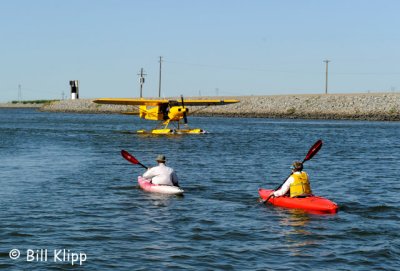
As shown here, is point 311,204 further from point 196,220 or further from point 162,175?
point 162,175

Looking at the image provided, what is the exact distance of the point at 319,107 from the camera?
111 meters

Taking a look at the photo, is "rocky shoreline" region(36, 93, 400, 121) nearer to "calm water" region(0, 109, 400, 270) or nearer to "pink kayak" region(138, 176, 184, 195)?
"calm water" region(0, 109, 400, 270)

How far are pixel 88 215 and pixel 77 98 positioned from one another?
516 feet

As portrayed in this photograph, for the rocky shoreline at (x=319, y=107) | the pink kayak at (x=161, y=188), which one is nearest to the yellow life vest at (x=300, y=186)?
the pink kayak at (x=161, y=188)

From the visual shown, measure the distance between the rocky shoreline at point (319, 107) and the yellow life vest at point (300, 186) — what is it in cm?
8086

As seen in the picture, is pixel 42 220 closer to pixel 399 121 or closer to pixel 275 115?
pixel 399 121

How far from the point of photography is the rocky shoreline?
101750 mm

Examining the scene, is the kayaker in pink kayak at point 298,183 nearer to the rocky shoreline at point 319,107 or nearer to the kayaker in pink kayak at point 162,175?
the kayaker in pink kayak at point 162,175

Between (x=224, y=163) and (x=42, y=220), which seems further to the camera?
(x=224, y=163)

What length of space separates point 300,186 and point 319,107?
9474 cm

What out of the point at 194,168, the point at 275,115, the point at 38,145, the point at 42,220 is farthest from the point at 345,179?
the point at 275,115

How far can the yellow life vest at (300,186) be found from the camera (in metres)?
17.8

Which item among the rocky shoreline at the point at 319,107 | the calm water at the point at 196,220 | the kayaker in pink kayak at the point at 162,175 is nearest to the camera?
the calm water at the point at 196,220

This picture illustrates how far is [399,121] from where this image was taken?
303 feet
